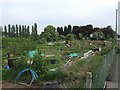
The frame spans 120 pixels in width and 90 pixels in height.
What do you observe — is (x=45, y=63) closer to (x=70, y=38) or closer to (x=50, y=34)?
(x=50, y=34)

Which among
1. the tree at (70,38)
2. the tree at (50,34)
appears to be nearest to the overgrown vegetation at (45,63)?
the tree at (50,34)

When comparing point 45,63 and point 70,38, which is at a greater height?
point 70,38

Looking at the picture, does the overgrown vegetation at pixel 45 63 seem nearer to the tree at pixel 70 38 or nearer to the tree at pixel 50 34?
the tree at pixel 50 34

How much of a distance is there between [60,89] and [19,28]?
17.6m

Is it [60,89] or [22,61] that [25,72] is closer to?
[22,61]

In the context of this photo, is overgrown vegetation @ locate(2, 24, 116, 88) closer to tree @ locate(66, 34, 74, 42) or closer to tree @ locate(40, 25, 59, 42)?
tree @ locate(40, 25, 59, 42)

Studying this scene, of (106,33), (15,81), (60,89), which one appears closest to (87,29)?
(106,33)

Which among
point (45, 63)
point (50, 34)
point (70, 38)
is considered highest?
point (50, 34)

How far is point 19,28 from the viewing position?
21.7 metres

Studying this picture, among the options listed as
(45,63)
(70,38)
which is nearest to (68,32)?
(70,38)

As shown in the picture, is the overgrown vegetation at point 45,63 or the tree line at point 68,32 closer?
the overgrown vegetation at point 45,63

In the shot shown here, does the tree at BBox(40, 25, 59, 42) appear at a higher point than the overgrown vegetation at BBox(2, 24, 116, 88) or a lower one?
higher

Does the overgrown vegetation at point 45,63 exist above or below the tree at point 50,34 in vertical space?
below

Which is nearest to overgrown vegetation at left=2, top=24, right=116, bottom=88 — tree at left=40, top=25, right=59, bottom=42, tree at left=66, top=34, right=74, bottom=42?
tree at left=40, top=25, right=59, bottom=42
